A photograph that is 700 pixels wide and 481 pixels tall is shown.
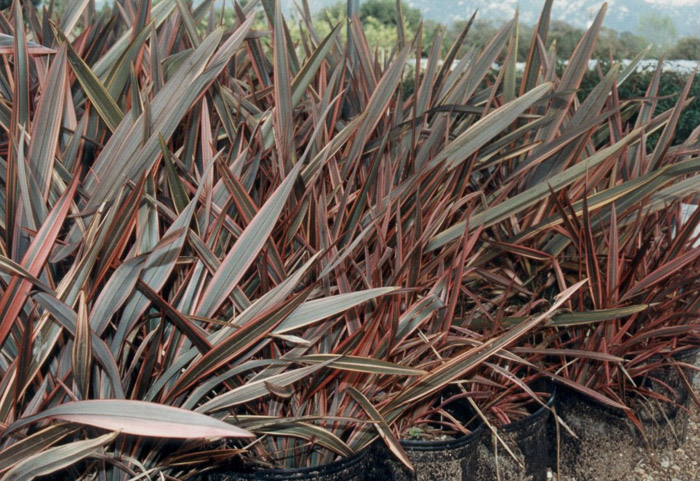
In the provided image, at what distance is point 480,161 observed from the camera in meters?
1.48

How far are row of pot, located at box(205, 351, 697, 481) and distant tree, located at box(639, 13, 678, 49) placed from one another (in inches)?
425

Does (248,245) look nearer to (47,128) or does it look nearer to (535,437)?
(47,128)

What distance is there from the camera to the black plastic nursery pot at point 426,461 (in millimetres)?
1265

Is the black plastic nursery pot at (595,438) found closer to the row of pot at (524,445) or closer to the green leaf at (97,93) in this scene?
the row of pot at (524,445)

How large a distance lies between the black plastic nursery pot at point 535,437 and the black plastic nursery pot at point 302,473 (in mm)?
380

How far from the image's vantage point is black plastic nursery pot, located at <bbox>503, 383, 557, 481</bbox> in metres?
1.42

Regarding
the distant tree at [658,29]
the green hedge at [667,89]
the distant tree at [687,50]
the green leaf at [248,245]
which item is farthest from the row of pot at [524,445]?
the distant tree at [658,29]

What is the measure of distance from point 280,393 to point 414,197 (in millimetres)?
457

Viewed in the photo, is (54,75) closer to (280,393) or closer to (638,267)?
(280,393)

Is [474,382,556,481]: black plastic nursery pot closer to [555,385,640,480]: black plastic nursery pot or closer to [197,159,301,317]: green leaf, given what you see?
[555,385,640,480]: black plastic nursery pot

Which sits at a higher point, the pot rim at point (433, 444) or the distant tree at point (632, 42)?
the distant tree at point (632, 42)

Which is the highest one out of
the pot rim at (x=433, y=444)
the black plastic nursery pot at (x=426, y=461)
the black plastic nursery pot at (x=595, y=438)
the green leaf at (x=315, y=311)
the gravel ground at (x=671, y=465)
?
the green leaf at (x=315, y=311)

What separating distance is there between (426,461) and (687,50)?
10683mm

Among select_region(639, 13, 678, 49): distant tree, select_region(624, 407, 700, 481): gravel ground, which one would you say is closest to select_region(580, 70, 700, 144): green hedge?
select_region(624, 407, 700, 481): gravel ground
